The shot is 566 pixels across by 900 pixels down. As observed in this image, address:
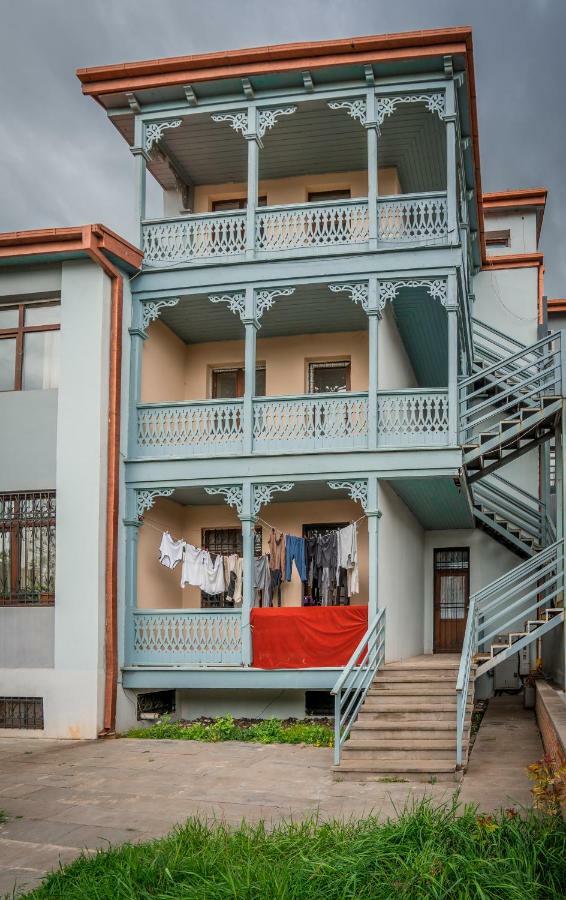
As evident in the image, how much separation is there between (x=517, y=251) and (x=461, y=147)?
8088 mm

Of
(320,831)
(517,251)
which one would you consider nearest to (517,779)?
(320,831)

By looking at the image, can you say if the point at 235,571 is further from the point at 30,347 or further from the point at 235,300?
the point at 30,347

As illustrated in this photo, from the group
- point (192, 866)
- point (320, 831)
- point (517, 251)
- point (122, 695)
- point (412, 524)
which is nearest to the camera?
point (192, 866)

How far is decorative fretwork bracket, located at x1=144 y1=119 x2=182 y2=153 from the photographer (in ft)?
61.3

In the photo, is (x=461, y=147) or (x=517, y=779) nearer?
(x=517, y=779)

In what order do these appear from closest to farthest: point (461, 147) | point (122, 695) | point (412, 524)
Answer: point (122, 695) → point (461, 147) → point (412, 524)

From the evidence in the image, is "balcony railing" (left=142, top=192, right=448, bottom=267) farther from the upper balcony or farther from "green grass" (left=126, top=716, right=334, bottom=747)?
"green grass" (left=126, top=716, right=334, bottom=747)

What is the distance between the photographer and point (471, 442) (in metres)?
17.5

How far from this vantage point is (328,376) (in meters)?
20.5

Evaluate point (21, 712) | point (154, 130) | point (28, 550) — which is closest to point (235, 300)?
point (154, 130)

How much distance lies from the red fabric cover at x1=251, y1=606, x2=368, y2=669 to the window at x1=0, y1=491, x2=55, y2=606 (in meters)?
3.66

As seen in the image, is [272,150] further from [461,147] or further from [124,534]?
[124,534]

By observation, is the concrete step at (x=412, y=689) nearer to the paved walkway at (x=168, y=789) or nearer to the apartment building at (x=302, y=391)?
the apartment building at (x=302, y=391)

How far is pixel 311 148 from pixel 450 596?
10.7 meters
